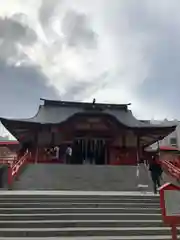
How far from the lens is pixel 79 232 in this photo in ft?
26.0

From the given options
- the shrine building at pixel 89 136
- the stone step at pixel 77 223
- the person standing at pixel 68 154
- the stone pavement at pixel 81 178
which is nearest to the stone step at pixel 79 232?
the stone step at pixel 77 223

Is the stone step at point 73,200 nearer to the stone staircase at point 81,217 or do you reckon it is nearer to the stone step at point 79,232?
the stone staircase at point 81,217

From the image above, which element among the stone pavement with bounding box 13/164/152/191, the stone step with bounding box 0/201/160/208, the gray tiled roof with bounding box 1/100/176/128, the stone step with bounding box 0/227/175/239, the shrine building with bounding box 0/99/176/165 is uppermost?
the gray tiled roof with bounding box 1/100/176/128

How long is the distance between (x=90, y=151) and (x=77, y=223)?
1525 cm

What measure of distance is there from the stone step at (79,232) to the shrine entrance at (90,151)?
15.1m

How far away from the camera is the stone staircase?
7.89 m

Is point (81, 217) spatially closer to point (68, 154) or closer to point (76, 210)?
point (76, 210)

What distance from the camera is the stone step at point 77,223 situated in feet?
27.6

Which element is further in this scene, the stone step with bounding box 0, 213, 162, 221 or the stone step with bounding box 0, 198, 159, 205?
the stone step with bounding box 0, 198, 159, 205

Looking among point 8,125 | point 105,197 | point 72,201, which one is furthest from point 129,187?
point 8,125

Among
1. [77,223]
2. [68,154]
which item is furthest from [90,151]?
[77,223]

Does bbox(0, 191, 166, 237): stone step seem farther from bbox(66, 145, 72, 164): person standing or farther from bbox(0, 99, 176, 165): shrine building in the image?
bbox(0, 99, 176, 165): shrine building

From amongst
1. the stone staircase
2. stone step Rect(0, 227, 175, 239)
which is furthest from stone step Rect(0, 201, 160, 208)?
stone step Rect(0, 227, 175, 239)

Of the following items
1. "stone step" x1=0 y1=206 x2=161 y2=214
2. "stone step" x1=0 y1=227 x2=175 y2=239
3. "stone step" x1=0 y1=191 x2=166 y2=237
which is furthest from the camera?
"stone step" x1=0 y1=206 x2=161 y2=214
